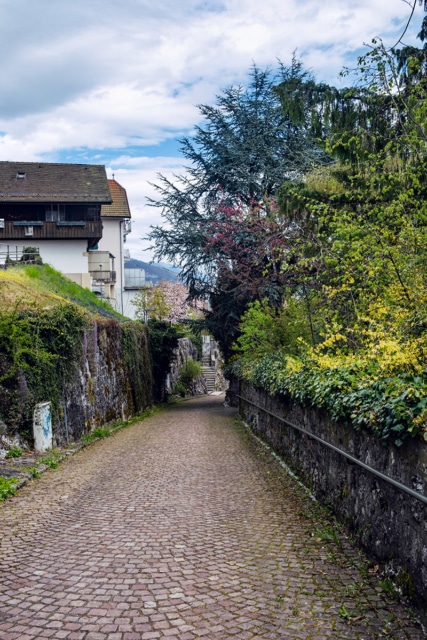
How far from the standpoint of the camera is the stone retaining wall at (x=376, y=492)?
3840mm

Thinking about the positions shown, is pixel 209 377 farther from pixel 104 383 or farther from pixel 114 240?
pixel 104 383

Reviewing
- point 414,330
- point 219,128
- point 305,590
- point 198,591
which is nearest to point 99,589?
point 198,591

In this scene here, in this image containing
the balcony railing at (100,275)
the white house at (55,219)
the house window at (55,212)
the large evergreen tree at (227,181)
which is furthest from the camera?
the balcony railing at (100,275)

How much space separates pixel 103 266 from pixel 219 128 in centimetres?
1480

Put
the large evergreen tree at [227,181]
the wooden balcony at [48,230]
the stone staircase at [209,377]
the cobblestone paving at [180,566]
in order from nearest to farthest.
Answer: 1. the cobblestone paving at [180,566]
2. the large evergreen tree at [227,181]
3. the wooden balcony at [48,230]
4. the stone staircase at [209,377]

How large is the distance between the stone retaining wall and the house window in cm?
2862

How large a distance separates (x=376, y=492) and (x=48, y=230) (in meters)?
31.0

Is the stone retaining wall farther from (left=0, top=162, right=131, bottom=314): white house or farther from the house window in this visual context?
the house window

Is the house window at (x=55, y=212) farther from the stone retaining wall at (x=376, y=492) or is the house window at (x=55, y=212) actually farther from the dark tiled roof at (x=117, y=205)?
the stone retaining wall at (x=376, y=492)

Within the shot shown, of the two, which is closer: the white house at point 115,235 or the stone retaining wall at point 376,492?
the stone retaining wall at point 376,492

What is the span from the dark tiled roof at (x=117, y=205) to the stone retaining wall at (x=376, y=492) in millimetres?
39705

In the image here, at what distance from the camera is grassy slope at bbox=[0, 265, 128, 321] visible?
12.7m

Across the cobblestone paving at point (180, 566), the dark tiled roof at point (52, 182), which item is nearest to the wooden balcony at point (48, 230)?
the dark tiled roof at point (52, 182)

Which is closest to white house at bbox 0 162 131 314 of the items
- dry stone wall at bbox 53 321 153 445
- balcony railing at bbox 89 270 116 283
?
balcony railing at bbox 89 270 116 283
